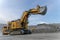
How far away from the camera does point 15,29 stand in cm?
411

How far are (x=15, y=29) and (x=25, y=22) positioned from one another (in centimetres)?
31

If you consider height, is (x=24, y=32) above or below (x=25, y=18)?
below

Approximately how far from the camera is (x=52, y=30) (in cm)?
501

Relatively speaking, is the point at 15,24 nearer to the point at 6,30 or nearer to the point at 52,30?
the point at 6,30

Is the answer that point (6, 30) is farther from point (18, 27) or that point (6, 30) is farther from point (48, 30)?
point (48, 30)

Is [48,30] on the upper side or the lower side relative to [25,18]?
lower

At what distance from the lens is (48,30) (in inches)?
200

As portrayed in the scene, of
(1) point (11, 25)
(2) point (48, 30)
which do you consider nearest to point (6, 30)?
(1) point (11, 25)

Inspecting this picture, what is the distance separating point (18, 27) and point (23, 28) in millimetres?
138

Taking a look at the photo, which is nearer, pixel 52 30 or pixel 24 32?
pixel 24 32

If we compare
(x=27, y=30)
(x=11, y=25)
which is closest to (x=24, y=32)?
(x=27, y=30)

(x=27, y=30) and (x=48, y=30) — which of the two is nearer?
(x=27, y=30)

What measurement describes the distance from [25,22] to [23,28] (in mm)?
150

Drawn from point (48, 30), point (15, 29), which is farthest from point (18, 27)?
point (48, 30)
